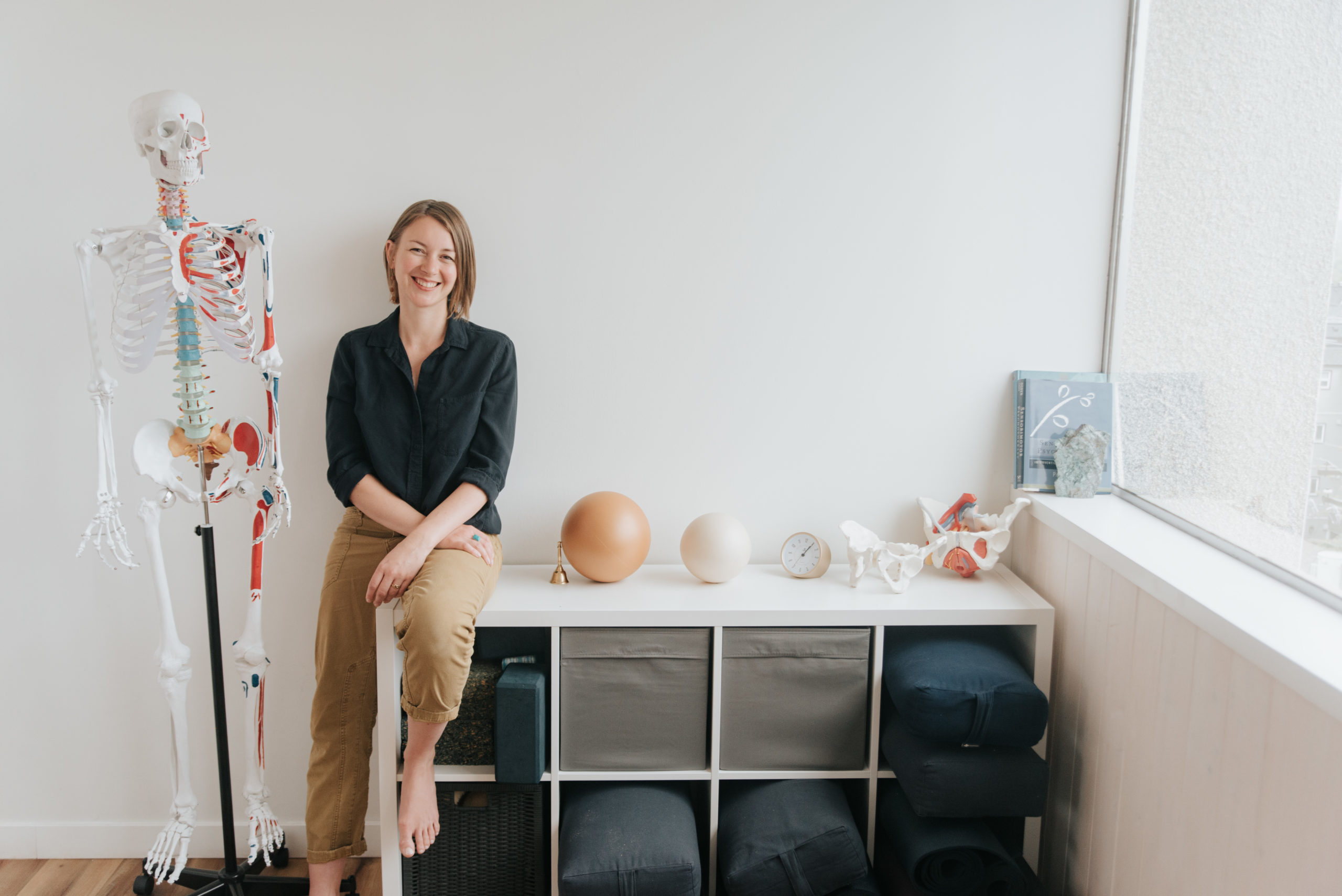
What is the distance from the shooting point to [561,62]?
210 centimetres

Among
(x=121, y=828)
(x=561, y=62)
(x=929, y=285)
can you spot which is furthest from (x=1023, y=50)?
(x=121, y=828)

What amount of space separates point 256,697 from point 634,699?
0.85 m

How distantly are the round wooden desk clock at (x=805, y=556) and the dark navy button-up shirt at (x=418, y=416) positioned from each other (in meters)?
0.71

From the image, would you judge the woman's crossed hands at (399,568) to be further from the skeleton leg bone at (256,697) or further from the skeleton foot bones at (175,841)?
the skeleton foot bones at (175,841)

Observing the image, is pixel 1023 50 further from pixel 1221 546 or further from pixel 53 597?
pixel 53 597

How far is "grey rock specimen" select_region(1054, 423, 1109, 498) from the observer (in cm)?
213

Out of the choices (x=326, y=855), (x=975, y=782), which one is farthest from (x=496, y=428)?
(x=975, y=782)

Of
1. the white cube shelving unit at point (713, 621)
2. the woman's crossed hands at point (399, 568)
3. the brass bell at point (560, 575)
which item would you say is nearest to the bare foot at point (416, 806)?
the white cube shelving unit at point (713, 621)

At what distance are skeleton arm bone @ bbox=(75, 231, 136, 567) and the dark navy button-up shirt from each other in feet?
1.41

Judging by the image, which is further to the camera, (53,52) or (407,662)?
(53,52)

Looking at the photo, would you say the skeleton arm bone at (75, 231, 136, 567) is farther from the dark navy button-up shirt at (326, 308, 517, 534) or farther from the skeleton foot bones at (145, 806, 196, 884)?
the skeleton foot bones at (145, 806, 196, 884)

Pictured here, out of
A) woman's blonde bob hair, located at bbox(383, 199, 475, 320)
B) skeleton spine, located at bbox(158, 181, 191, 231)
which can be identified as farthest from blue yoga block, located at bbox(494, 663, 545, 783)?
skeleton spine, located at bbox(158, 181, 191, 231)

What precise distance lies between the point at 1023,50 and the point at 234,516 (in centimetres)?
226

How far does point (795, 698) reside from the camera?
6.54ft
